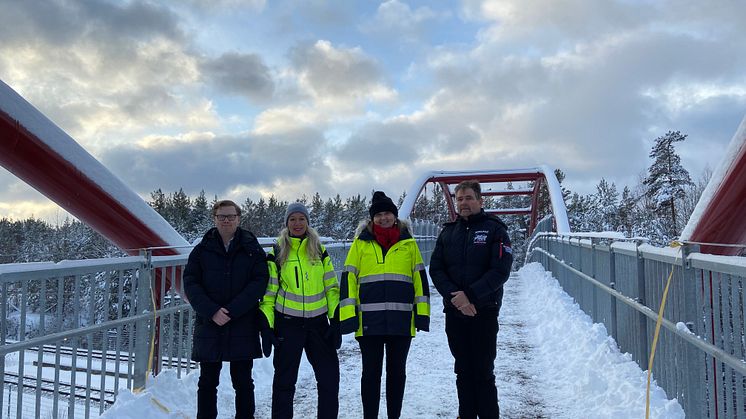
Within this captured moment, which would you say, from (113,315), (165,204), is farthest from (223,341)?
(165,204)

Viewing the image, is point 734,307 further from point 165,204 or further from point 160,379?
point 165,204

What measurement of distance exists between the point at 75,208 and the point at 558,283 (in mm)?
8770

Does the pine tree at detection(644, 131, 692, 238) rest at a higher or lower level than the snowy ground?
higher


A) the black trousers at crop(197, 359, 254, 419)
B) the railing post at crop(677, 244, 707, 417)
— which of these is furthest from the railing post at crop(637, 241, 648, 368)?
the black trousers at crop(197, 359, 254, 419)

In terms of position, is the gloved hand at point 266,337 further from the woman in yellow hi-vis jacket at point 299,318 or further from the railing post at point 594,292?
the railing post at point 594,292

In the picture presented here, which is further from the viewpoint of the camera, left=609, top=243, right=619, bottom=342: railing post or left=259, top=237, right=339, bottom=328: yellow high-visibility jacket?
left=609, top=243, right=619, bottom=342: railing post

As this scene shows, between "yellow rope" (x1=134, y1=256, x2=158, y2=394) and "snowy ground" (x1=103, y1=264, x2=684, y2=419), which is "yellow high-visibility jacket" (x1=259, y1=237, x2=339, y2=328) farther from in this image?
"yellow rope" (x1=134, y1=256, x2=158, y2=394)

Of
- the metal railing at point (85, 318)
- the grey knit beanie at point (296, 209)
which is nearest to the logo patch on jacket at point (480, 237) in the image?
the grey knit beanie at point (296, 209)

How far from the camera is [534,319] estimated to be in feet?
27.0

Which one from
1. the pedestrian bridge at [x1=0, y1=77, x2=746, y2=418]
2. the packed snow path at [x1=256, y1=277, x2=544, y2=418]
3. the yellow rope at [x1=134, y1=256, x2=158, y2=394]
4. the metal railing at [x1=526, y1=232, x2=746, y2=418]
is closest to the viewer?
the metal railing at [x1=526, y1=232, x2=746, y2=418]

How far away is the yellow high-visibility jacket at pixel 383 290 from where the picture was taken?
3.42 meters

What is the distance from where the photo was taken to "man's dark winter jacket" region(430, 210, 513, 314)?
10.9 ft

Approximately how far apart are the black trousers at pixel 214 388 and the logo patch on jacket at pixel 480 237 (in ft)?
5.66

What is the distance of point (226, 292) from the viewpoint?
3.48 meters
